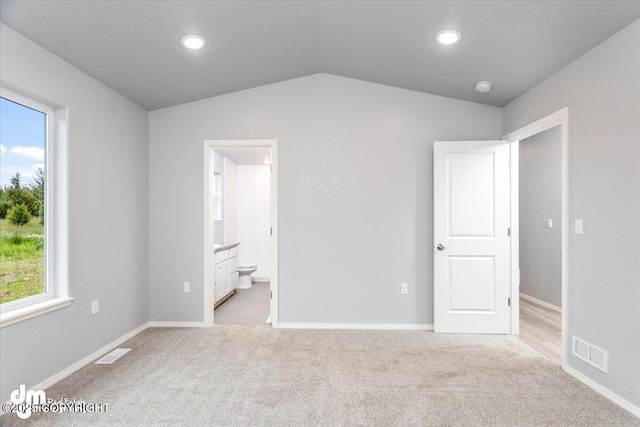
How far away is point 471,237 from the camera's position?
360cm

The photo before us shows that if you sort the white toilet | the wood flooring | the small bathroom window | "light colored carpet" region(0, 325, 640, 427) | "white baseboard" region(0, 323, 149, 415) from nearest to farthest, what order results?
"light colored carpet" region(0, 325, 640, 427), "white baseboard" region(0, 323, 149, 415), the wood flooring, the small bathroom window, the white toilet

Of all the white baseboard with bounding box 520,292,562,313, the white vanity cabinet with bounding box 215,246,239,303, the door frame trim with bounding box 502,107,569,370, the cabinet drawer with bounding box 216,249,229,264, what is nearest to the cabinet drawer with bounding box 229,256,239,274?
the white vanity cabinet with bounding box 215,246,239,303

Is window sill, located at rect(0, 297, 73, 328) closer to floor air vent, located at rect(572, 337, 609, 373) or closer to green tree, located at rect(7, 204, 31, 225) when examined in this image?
green tree, located at rect(7, 204, 31, 225)

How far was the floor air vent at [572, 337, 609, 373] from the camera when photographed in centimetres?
236

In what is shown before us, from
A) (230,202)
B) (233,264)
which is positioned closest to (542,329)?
(233,264)

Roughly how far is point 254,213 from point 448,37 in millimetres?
4833

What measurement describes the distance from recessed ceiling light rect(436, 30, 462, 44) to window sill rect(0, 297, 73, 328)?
3473 mm

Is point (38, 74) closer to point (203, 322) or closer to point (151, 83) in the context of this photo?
point (151, 83)

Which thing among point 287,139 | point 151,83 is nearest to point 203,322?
point 287,139

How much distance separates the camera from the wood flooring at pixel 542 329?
3175 millimetres

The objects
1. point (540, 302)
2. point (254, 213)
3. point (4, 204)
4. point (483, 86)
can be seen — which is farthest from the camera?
point (254, 213)

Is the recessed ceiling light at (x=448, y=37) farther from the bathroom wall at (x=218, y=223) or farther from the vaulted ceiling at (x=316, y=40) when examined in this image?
the bathroom wall at (x=218, y=223)

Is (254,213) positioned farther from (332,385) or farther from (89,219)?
(332,385)

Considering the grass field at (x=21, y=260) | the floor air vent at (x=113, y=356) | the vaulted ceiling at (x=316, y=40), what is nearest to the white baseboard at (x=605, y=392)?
the vaulted ceiling at (x=316, y=40)
